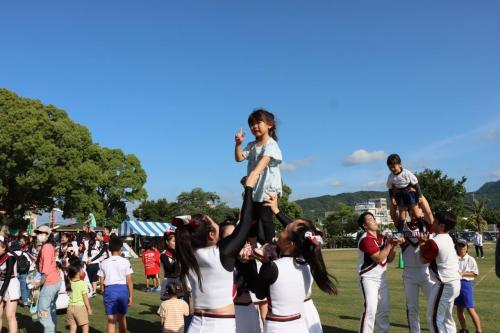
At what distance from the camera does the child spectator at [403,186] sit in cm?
726

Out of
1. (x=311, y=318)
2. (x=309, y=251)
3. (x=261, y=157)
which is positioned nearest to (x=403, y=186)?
(x=311, y=318)

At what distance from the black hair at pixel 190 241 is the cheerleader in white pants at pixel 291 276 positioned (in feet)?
1.76

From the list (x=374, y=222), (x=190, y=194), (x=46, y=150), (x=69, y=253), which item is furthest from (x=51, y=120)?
(x=190, y=194)

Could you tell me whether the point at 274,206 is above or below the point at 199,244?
above

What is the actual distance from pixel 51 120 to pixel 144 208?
138 feet

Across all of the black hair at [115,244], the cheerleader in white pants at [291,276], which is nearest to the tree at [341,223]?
the black hair at [115,244]

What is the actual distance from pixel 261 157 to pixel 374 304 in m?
3.49

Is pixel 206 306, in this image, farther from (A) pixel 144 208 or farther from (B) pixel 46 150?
(A) pixel 144 208

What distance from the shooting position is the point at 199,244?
396 cm

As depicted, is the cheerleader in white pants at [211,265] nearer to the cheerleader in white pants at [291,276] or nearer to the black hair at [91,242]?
the cheerleader in white pants at [291,276]

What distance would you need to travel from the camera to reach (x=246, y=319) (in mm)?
5262

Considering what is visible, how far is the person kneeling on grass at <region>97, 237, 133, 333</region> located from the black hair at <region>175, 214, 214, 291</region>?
475 cm

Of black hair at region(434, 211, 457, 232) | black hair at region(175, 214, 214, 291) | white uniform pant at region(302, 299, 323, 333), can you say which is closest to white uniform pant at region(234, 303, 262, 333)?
white uniform pant at region(302, 299, 323, 333)

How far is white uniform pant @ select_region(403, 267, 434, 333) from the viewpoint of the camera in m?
7.25
